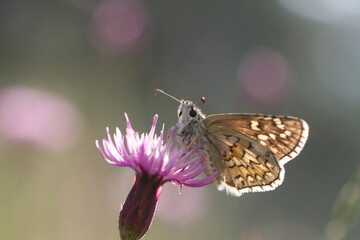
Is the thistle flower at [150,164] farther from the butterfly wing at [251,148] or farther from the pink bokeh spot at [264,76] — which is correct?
the pink bokeh spot at [264,76]

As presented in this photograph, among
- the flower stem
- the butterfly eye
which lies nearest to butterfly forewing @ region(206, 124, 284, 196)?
the butterfly eye

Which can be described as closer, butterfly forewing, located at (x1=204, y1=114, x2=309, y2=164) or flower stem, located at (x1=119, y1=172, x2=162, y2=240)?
flower stem, located at (x1=119, y1=172, x2=162, y2=240)

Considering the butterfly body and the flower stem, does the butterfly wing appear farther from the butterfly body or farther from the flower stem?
the flower stem

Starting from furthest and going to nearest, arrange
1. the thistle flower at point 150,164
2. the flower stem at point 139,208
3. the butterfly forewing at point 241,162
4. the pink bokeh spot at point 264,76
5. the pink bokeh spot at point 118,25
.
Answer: the pink bokeh spot at point 264,76
the pink bokeh spot at point 118,25
the butterfly forewing at point 241,162
the thistle flower at point 150,164
the flower stem at point 139,208

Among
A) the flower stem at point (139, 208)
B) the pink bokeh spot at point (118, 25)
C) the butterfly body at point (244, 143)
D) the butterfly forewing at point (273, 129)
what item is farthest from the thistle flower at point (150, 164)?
the pink bokeh spot at point (118, 25)

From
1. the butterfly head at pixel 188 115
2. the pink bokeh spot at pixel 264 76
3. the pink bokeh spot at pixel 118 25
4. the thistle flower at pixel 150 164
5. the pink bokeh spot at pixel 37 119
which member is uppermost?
the pink bokeh spot at pixel 118 25

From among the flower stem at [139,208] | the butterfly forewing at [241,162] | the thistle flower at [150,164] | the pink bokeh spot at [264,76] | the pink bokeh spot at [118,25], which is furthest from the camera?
the pink bokeh spot at [264,76]

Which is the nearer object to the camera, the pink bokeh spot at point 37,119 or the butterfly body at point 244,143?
the butterfly body at point 244,143
